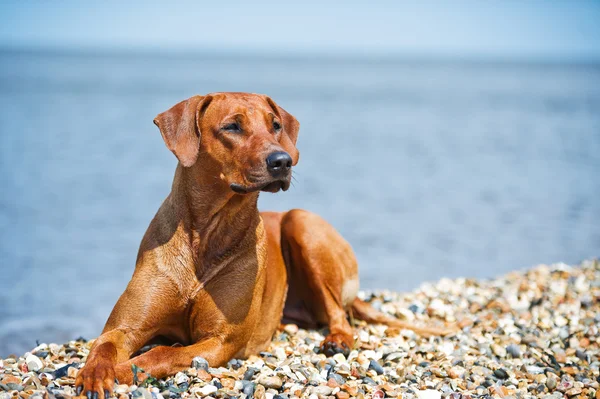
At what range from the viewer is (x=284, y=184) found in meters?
4.55

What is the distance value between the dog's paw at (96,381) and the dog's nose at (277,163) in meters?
1.49

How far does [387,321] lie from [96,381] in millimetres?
3147

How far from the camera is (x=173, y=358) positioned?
4.51m

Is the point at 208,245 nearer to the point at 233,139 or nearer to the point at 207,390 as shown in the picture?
the point at 233,139

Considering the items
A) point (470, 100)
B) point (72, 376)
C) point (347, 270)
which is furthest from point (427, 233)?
point (470, 100)

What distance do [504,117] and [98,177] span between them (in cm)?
2487

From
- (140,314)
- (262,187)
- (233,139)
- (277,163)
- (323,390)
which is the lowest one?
(323,390)

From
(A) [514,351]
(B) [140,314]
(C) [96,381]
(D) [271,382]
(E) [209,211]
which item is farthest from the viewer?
(A) [514,351]

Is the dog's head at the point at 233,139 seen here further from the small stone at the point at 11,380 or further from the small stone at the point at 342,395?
the small stone at the point at 11,380

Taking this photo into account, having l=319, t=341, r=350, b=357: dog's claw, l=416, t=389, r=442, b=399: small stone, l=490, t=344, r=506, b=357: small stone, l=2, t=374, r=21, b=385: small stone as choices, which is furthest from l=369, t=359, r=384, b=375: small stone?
l=2, t=374, r=21, b=385: small stone

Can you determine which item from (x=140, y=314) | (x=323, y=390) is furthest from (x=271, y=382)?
(x=140, y=314)

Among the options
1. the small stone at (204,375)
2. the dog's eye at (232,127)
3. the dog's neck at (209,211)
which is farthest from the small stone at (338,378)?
the dog's eye at (232,127)

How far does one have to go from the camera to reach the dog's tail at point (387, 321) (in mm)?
6328

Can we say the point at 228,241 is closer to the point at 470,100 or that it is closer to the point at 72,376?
the point at 72,376
